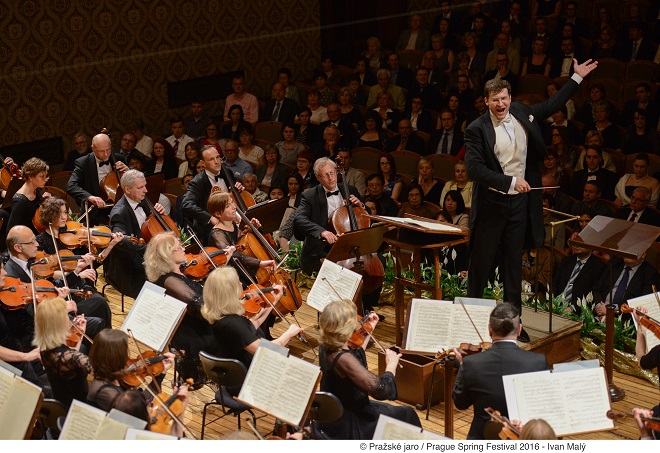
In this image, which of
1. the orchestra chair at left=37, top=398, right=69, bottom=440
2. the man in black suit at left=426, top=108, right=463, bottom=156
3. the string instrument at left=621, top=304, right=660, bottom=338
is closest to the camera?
the orchestra chair at left=37, top=398, right=69, bottom=440

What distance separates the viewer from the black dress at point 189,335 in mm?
4938

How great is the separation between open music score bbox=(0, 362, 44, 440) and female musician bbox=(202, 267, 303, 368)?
1.04 m

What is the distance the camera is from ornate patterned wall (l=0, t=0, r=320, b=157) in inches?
377

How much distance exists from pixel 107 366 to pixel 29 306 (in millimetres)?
1332

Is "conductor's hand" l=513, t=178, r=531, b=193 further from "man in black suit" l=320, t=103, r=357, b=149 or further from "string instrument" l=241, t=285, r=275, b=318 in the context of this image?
"man in black suit" l=320, t=103, r=357, b=149

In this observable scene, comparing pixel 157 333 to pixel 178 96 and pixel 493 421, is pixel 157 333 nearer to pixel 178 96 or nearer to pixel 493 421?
pixel 493 421

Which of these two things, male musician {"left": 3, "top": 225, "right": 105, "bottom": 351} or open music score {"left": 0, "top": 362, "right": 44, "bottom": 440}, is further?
male musician {"left": 3, "top": 225, "right": 105, "bottom": 351}

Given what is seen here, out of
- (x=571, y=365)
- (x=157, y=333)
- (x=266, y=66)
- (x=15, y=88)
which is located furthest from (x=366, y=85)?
(x=571, y=365)

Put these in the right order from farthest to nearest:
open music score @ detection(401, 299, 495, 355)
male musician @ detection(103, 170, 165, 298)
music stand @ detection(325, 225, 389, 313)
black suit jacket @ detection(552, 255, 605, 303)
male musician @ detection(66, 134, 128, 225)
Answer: male musician @ detection(66, 134, 128, 225), black suit jacket @ detection(552, 255, 605, 303), male musician @ detection(103, 170, 165, 298), music stand @ detection(325, 225, 389, 313), open music score @ detection(401, 299, 495, 355)

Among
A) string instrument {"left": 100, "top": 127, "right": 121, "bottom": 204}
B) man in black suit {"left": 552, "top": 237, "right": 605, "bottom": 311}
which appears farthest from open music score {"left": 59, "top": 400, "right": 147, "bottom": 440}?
string instrument {"left": 100, "top": 127, "right": 121, "bottom": 204}

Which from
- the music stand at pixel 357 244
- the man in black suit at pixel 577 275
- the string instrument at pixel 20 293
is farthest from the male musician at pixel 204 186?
the man in black suit at pixel 577 275

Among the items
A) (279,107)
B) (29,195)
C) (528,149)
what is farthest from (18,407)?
(279,107)

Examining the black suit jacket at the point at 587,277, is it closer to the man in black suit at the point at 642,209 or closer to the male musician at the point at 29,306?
the man in black suit at the point at 642,209

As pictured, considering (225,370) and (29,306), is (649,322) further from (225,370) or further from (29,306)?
(29,306)
